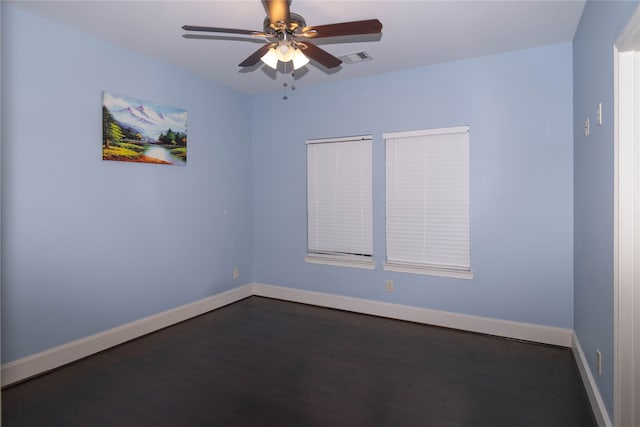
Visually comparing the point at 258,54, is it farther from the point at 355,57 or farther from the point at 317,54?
the point at 355,57

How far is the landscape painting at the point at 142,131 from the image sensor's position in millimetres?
3270

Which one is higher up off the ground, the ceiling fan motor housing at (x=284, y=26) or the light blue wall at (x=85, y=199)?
the ceiling fan motor housing at (x=284, y=26)

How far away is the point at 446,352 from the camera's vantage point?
3.19 metres

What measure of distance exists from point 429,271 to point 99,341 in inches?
121

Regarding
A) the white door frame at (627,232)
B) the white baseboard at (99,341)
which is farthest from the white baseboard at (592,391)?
the white baseboard at (99,341)

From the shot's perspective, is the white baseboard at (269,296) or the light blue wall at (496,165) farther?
the light blue wall at (496,165)

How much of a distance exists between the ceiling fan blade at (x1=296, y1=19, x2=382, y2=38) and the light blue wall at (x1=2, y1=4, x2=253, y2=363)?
205 cm

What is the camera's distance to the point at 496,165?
354cm

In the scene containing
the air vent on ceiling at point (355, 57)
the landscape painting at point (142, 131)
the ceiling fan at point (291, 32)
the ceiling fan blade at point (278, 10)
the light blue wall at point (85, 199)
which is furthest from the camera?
the air vent on ceiling at point (355, 57)

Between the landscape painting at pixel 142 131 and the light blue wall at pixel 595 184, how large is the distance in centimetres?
352

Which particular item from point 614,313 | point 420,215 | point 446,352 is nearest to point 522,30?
point 420,215

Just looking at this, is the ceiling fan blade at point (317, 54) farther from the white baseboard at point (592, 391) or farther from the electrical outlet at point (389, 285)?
the white baseboard at point (592, 391)

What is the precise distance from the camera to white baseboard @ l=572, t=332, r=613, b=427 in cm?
207

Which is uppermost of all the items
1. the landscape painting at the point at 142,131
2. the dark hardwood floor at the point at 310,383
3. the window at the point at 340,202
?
the landscape painting at the point at 142,131
